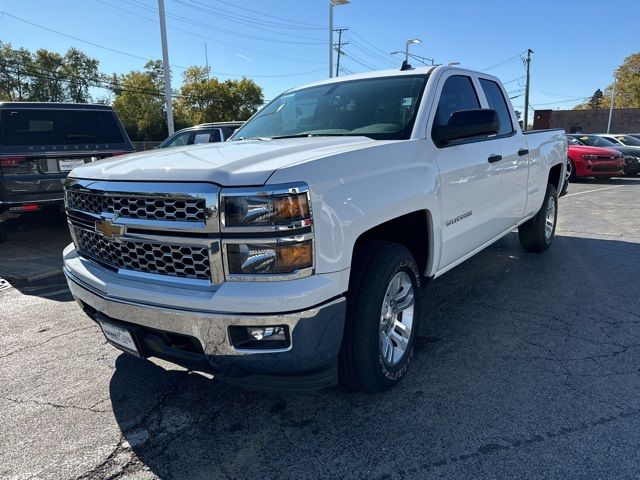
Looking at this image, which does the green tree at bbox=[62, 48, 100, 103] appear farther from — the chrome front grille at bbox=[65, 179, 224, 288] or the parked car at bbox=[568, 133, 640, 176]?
the chrome front grille at bbox=[65, 179, 224, 288]

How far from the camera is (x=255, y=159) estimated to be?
7.77ft

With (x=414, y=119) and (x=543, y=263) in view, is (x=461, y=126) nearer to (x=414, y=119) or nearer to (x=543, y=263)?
(x=414, y=119)

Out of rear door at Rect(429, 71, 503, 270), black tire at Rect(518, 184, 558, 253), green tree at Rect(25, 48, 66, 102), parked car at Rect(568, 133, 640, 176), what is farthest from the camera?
green tree at Rect(25, 48, 66, 102)

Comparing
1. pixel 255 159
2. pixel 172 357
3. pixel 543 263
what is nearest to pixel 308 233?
pixel 255 159

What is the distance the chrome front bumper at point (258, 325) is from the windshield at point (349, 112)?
143cm

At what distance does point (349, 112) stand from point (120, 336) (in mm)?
2211

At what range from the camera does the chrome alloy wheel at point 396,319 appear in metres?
2.87

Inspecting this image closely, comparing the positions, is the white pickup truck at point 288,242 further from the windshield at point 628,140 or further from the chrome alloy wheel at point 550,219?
the windshield at point 628,140

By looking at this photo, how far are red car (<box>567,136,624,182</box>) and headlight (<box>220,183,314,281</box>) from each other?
15529 millimetres

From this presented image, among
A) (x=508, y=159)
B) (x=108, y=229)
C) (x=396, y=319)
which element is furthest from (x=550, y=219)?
(x=108, y=229)

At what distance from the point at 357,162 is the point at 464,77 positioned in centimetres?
209

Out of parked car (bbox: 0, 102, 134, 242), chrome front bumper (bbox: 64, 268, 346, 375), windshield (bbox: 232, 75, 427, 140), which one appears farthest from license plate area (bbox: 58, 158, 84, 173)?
chrome front bumper (bbox: 64, 268, 346, 375)

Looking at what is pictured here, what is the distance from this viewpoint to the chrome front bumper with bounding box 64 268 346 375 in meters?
2.15

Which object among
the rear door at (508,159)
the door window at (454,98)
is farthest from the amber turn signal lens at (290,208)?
the rear door at (508,159)
